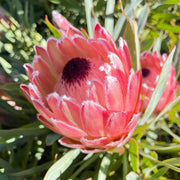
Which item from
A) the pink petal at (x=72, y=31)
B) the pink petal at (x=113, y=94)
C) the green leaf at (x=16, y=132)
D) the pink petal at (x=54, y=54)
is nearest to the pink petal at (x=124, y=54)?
the pink petal at (x=113, y=94)

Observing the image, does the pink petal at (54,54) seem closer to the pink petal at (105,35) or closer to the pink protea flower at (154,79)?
the pink petal at (105,35)

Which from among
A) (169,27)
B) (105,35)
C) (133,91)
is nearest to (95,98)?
(133,91)

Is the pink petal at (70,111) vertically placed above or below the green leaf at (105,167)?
above

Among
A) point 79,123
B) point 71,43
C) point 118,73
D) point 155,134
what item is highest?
point 71,43

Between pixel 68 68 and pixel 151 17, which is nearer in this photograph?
pixel 68 68

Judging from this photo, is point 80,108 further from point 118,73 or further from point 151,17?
point 151,17

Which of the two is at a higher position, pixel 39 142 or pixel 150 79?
pixel 150 79

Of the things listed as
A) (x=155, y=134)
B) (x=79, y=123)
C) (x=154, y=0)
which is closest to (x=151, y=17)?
(x=154, y=0)

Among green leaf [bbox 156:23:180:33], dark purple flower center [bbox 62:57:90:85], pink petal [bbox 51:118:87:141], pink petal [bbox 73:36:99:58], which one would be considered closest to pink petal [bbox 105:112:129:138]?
pink petal [bbox 51:118:87:141]
